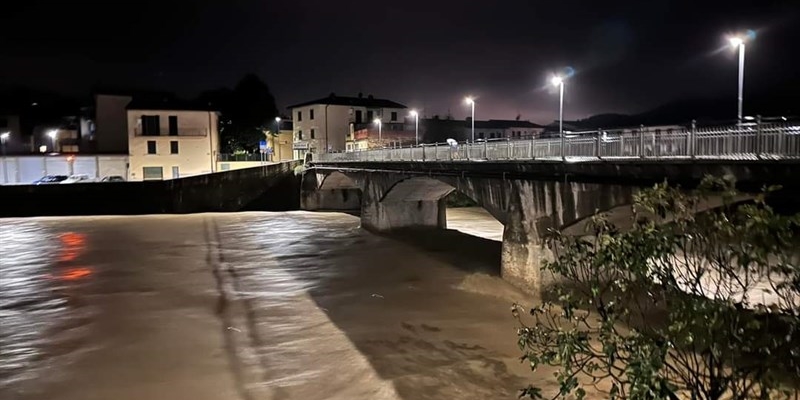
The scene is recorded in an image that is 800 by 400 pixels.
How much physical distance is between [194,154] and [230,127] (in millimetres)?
11919

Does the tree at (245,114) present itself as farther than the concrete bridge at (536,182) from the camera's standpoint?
Yes

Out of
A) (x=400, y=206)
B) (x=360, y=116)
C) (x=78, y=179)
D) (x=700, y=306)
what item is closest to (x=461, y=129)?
(x=360, y=116)

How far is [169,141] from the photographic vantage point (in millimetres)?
65875

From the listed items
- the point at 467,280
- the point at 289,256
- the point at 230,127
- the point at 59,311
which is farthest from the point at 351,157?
the point at 230,127

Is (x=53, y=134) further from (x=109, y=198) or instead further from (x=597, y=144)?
(x=597, y=144)

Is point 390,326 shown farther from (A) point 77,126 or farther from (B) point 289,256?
(A) point 77,126

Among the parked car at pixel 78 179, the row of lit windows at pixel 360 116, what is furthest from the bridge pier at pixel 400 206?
the row of lit windows at pixel 360 116

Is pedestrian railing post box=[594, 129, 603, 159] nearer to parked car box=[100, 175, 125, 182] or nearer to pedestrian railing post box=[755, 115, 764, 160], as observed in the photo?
pedestrian railing post box=[755, 115, 764, 160]

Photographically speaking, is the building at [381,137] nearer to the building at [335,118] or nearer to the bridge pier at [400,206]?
the building at [335,118]

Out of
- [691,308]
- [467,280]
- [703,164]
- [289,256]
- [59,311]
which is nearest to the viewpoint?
[691,308]

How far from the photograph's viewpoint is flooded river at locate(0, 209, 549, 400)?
1244cm

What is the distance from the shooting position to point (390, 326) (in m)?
17.1

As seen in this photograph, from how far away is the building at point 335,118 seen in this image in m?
83.1

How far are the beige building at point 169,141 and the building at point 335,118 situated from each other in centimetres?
1567
